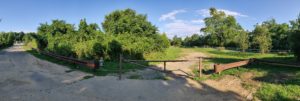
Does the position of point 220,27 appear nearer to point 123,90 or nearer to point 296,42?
point 296,42

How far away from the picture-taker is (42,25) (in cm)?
3131

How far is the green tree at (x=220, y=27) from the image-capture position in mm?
60875

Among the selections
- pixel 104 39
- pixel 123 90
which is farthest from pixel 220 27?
pixel 123 90

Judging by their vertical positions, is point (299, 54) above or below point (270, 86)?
above

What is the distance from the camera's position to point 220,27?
61.3m

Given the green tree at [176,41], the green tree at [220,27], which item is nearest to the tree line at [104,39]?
the green tree at [220,27]

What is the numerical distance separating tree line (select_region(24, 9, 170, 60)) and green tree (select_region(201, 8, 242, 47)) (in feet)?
115

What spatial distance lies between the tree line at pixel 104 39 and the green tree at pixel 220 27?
115 feet

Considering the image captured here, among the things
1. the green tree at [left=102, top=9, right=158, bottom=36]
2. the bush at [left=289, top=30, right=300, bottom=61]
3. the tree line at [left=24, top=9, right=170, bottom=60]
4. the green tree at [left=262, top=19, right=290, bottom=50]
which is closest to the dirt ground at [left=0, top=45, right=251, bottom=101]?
the bush at [left=289, top=30, right=300, bottom=61]

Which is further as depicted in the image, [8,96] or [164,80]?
[164,80]

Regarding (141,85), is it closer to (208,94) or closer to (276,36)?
(208,94)

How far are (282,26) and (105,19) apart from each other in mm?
39189

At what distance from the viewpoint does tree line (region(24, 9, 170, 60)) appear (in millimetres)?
18312

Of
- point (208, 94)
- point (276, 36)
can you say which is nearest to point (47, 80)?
point (208, 94)
